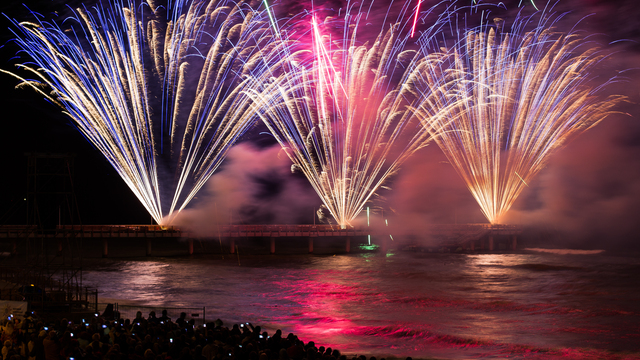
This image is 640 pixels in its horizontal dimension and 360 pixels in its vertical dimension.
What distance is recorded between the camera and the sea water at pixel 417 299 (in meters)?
19.5

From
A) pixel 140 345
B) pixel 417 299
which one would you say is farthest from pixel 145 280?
pixel 140 345

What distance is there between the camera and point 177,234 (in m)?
57.4

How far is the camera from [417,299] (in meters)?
29.8

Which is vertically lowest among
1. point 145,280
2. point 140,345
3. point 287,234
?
point 145,280

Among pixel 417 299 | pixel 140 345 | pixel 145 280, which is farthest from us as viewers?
pixel 145 280

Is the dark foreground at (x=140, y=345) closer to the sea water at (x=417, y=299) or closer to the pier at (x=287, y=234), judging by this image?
the sea water at (x=417, y=299)

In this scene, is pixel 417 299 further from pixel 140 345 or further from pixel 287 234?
pixel 287 234

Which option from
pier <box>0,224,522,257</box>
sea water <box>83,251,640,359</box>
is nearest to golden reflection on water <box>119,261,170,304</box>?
sea water <box>83,251,640,359</box>

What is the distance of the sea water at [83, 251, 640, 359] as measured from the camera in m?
19.5

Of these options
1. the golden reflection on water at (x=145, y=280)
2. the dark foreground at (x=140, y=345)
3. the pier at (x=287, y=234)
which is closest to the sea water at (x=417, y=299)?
the golden reflection on water at (x=145, y=280)

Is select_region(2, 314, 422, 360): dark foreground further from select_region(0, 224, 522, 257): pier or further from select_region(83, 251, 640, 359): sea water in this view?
select_region(0, 224, 522, 257): pier

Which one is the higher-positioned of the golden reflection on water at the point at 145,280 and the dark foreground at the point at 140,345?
the dark foreground at the point at 140,345

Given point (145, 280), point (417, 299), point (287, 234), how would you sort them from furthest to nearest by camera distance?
1. point (287, 234)
2. point (145, 280)
3. point (417, 299)

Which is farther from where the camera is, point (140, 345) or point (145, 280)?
point (145, 280)
